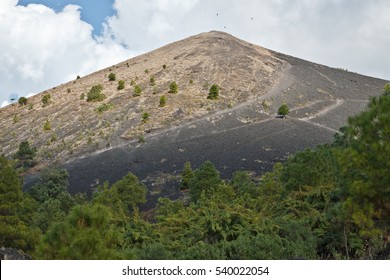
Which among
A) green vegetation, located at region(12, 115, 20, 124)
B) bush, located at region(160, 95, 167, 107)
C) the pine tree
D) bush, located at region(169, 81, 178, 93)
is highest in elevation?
bush, located at region(169, 81, 178, 93)

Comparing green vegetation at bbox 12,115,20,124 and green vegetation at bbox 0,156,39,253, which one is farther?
green vegetation at bbox 12,115,20,124

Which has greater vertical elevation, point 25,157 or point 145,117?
point 145,117

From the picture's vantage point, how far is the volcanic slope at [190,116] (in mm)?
41281

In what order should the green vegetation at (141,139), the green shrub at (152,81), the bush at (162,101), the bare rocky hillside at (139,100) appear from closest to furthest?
the green vegetation at (141,139) < the bare rocky hillside at (139,100) < the bush at (162,101) < the green shrub at (152,81)

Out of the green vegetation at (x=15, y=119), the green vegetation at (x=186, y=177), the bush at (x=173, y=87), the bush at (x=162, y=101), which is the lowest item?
the green vegetation at (x=186, y=177)

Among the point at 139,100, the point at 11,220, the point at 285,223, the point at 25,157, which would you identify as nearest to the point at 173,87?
the point at 139,100

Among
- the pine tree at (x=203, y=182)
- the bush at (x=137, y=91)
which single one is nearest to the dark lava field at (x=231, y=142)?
the pine tree at (x=203, y=182)

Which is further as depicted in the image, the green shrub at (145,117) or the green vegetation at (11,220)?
the green shrub at (145,117)

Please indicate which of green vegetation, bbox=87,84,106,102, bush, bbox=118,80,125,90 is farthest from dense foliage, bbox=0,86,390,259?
bush, bbox=118,80,125,90

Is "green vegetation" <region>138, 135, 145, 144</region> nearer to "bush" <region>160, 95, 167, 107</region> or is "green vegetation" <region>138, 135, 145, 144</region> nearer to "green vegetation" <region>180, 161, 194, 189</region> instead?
"bush" <region>160, 95, 167, 107</region>

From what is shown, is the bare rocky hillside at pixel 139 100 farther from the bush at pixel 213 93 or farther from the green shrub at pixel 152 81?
the bush at pixel 213 93

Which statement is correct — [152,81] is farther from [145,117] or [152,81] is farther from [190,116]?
[190,116]

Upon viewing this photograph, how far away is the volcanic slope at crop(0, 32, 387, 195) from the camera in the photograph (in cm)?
4128

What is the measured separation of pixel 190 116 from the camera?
51125 mm
